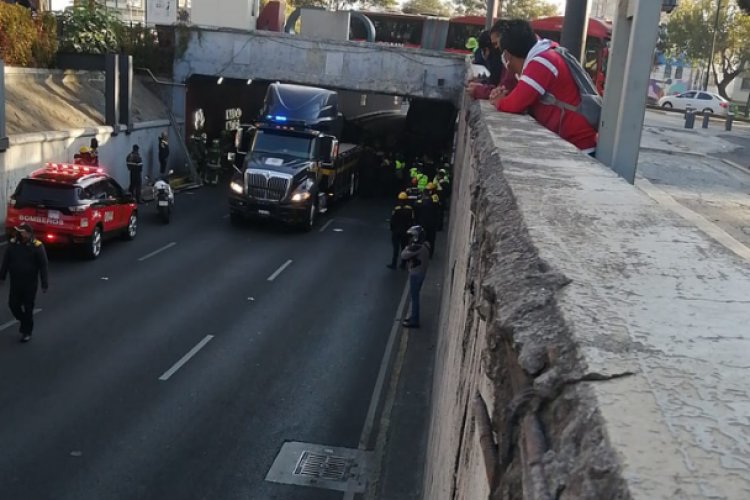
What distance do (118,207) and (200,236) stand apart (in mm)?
2863

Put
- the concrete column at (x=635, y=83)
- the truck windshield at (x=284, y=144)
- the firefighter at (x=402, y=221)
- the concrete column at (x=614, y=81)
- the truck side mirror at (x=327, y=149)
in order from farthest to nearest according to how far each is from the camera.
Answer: the truck side mirror at (x=327, y=149)
the truck windshield at (x=284, y=144)
the firefighter at (x=402, y=221)
the concrete column at (x=614, y=81)
the concrete column at (x=635, y=83)

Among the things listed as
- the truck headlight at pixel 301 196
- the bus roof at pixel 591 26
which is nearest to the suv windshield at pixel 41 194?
the truck headlight at pixel 301 196

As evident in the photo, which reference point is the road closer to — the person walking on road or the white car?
the person walking on road

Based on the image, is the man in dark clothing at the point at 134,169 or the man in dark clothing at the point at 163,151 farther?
the man in dark clothing at the point at 163,151

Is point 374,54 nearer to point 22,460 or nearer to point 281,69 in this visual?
point 281,69

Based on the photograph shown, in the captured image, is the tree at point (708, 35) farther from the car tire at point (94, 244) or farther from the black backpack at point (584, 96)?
the black backpack at point (584, 96)

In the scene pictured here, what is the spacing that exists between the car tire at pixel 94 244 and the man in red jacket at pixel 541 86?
12559 millimetres

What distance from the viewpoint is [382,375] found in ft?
41.0

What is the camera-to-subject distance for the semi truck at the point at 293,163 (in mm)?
22969

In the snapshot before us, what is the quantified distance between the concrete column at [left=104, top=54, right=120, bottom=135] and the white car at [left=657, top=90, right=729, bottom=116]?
40.1 m

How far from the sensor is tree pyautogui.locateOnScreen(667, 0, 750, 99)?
67.7 metres

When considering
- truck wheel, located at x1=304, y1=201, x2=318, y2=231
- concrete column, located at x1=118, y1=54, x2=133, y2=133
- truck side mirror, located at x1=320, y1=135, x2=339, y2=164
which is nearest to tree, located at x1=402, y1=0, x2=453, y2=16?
concrete column, located at x1=118, y1=54, x2=133, y2=133

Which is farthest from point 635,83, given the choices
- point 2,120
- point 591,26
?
point 591,26

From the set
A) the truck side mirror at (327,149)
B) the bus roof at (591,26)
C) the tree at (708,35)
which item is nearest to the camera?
the truck side mirror at (327,149)
